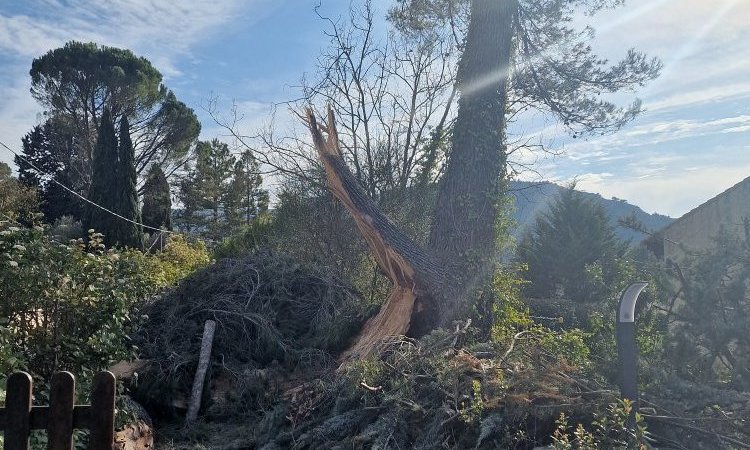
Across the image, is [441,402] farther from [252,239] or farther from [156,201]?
[156,201]

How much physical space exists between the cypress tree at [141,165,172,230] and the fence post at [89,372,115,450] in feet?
90.5

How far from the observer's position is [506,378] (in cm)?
373

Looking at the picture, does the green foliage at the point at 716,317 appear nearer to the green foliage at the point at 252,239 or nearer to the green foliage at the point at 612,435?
the green foliage at the point at 612,435

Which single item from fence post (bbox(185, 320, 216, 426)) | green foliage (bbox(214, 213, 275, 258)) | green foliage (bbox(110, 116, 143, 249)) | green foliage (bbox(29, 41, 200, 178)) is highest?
green foliage (bbox(29, 41, 200, 178))

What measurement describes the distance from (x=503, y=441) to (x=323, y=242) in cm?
806

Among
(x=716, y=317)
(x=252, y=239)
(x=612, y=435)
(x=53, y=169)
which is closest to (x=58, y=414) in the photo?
(x=612, y=435)

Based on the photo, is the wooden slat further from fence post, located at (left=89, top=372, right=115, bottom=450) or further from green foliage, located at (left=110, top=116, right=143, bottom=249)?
green foliage, located at (left=110, top=116, right=143, bottom=249)

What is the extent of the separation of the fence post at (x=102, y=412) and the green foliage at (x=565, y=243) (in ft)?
44.7

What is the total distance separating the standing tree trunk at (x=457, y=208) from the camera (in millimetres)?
6285

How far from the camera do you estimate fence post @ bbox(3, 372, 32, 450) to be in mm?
2480

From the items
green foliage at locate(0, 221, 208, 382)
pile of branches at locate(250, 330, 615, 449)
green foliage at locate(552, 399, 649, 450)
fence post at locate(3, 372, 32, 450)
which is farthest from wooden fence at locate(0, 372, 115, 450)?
green foliage at locate(552, 399, 649, 450)

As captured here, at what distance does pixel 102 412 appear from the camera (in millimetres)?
2547

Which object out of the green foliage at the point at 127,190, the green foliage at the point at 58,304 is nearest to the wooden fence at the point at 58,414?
the green foliage at the point at 58,304

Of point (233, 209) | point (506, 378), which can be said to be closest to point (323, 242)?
point (506, 378)
